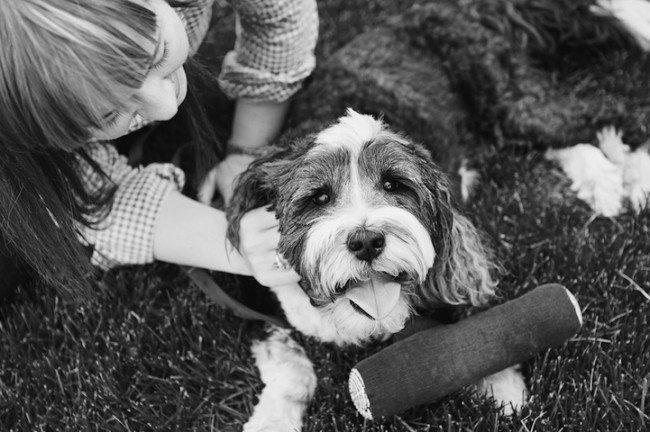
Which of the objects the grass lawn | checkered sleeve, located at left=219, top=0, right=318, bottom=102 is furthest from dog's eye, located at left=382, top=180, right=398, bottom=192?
checkered sleeve, located at left=219, top=0, right=318, bottom=102

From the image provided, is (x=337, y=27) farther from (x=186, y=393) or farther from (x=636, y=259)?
(x=186, y=393)

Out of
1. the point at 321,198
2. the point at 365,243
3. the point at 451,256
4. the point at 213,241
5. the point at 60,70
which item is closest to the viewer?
the point at 60,70

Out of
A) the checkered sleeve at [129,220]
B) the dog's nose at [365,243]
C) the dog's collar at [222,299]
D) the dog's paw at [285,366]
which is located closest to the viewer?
the dog's nose at [365,243]

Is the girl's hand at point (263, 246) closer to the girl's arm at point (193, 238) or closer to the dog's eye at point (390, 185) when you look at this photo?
the girl's arm at point (193, 238)

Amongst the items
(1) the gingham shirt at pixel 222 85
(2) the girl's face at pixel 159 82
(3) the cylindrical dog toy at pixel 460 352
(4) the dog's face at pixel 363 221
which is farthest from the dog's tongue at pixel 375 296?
(1) the gingham shirt at pixel 222 85

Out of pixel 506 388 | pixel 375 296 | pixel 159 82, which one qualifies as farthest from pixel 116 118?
pixel 506 388

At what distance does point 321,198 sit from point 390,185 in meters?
0.27

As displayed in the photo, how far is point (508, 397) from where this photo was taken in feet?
10.4

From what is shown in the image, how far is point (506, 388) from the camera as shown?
3.17 meters

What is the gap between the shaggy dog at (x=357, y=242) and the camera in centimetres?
268

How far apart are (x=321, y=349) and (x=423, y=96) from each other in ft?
5.10

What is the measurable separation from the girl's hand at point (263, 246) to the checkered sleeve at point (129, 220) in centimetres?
63

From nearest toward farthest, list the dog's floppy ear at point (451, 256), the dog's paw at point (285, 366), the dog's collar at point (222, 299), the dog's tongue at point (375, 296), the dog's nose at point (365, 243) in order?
the dog's nose at point (365, 243), the dog's tongue at point (375, 296), the dog's floppy ear at point (451, 256), the dog's paw at point (285, 366), the dog's collar at point (222, 299)

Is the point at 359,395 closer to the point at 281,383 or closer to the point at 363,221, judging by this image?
the point at 281,383
